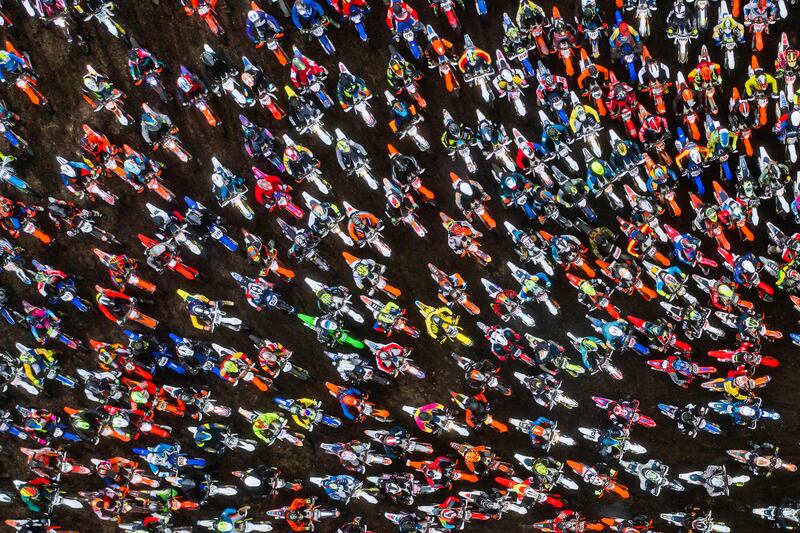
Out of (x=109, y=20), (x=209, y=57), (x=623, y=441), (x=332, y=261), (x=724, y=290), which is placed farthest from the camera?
(x=332, y=261)

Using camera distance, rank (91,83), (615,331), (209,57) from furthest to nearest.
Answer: (91,83), (209,57), (615,331)

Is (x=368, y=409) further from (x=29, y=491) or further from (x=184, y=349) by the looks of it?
(x=29, y=491)

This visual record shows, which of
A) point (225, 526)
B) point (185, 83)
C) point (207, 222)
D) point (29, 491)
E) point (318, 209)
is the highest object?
point (185, 83)

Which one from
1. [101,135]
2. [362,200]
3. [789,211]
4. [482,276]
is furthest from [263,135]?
[789,211]

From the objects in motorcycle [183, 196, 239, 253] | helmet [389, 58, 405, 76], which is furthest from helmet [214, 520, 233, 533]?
helmet [389, 58, 405, 76]

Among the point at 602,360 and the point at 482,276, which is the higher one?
the point at 482,276

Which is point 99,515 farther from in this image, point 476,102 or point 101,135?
point 476,102

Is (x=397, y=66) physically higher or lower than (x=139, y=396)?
higher

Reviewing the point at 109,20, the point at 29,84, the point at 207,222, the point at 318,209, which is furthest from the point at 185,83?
the point at 318,209

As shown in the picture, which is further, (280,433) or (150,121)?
(280,433)
